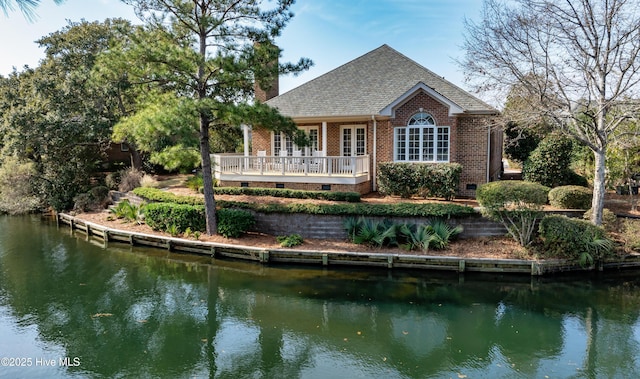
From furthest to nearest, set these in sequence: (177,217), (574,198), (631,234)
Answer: (177,217)
(574,198)
(631,234)

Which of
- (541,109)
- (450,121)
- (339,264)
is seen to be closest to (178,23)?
(339,264)

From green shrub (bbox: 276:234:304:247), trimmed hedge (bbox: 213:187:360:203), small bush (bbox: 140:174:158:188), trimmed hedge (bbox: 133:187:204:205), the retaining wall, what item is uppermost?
small bush (bbox: 140:174:158:188)

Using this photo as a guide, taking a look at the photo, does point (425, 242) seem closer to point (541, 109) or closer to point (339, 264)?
point (339, 264)

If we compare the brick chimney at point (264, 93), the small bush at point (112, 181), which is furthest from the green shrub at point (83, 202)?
the brick chimney at point (264, 93)

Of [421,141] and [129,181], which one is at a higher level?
[421,141]

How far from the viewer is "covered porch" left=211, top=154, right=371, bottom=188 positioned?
17.2 metres

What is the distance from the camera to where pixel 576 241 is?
39.9 ft

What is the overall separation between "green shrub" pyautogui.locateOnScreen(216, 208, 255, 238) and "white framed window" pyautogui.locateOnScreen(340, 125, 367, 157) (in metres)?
6.48

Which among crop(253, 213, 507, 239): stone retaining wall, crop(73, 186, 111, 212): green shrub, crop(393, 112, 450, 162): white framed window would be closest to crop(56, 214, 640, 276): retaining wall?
crop(253, 213, 507, 239): stone retaining wall

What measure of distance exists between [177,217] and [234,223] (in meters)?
2.57

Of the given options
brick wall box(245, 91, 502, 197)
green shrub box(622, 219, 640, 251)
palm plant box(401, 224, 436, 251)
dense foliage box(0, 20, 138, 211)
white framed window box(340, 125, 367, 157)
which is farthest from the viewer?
dense foliage box(0, 20, 138, 211)

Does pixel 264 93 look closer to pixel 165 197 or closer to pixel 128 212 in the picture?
pixel 165 197

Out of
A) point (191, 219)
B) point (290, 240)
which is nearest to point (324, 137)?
point (290, 240)

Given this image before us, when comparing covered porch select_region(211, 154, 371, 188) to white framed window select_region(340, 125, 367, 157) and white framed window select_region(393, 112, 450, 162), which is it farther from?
white framed window select_region(393, 112, 450, 162)
